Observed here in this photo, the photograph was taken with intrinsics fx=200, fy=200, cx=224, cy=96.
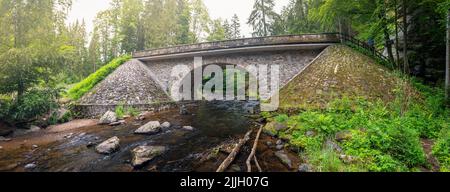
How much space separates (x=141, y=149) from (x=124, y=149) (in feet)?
3.57

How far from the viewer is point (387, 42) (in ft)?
42.1

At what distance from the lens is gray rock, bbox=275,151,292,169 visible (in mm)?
5714

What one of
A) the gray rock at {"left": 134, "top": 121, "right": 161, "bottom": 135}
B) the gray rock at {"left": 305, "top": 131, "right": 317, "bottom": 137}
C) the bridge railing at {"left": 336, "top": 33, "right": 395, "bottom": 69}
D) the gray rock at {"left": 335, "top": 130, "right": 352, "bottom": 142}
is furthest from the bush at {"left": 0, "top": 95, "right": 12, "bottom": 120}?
the bridge railing at {"left": 336, "top": 33, "right": 395, "bottom": 69}

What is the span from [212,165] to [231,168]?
62 centimetres

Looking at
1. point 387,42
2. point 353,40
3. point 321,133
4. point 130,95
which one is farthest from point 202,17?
point 321,133

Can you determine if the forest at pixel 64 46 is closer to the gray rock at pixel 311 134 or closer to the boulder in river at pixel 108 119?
the gray rock at pixel 311 134

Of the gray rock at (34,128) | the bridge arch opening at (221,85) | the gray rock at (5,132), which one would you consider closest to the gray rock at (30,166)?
the gray rock at (5,132)

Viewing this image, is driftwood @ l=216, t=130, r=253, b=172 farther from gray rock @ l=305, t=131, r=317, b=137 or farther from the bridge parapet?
the bridge parapet

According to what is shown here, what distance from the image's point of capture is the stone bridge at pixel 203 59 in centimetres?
1484

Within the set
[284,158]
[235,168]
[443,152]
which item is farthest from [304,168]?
[443,152]

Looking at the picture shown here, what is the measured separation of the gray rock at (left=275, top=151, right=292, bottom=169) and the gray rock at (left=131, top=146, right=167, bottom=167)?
4.04 meters

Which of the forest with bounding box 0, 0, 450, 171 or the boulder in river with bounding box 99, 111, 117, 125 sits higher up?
the forest with bounding box 0, 0, 450, 171
